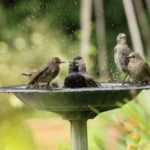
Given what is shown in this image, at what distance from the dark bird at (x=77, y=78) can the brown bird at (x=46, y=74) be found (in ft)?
0.36

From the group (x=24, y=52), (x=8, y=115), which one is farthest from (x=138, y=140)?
(x=24, y=52)

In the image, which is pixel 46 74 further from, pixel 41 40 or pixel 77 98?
pixel 41 40

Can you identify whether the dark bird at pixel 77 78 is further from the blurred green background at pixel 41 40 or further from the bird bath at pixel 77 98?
the blurred green background at pixel 41 40

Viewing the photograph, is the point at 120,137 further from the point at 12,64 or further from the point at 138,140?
the point at 12,64

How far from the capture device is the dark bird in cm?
545

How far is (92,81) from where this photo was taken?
5.52 meters

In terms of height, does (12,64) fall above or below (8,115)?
above

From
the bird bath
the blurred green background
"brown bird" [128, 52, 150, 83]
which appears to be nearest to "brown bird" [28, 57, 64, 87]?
the bird bath

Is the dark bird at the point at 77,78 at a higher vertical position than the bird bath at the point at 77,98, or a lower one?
higher

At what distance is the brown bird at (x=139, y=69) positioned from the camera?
5.61m

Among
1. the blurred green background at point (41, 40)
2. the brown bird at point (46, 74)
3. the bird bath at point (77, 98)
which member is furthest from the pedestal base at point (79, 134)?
the blurred green background at point (41, 40)

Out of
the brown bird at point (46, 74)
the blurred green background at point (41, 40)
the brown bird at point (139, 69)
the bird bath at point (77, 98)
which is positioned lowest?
the bird bath at point (77, 98)

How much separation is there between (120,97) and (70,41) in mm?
6221

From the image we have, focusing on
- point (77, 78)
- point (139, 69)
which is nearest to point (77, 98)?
point (77, 78)
